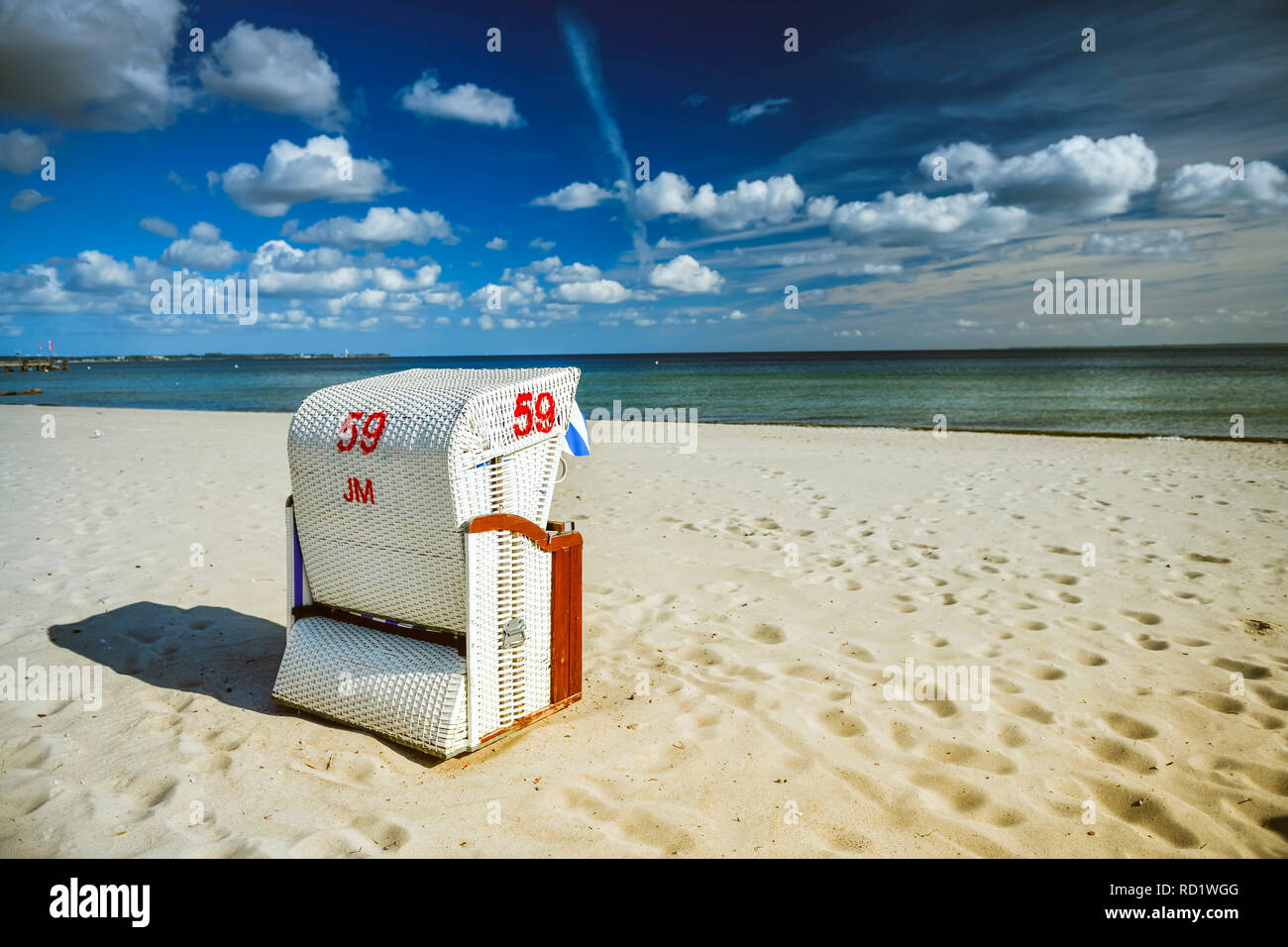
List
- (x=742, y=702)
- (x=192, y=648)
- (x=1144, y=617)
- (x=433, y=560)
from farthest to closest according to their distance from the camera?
(x=1144, y=617) → (x=192, y=648) → (x=742, y=702) → (x=433, y=560)

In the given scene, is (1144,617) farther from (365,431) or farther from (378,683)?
(365,431)

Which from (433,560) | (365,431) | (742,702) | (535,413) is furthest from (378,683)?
(742,702)

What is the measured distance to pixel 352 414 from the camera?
3.46 meters

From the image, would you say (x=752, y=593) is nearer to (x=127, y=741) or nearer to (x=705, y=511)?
(x=705, y=511)

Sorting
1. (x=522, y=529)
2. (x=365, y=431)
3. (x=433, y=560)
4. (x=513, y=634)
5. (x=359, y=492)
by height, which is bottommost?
(x=513, y=634)

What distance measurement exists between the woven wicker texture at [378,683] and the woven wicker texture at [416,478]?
0.14 meters

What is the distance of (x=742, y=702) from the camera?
12.7 feet

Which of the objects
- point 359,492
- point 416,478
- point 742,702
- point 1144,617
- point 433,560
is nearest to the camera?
point 416,478

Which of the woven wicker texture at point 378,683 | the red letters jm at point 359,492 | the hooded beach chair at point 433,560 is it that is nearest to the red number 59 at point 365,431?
the hooded beach chair at point 433,560

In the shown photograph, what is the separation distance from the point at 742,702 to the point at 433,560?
5.96 ft

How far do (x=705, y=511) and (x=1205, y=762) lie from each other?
18.2 ft

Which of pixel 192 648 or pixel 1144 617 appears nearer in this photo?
pixel 192 648

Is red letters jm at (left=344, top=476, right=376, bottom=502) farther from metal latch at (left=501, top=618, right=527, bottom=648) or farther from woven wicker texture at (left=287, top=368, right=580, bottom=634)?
metal latch at (left=501, top=618, right=527, bottom=648)
